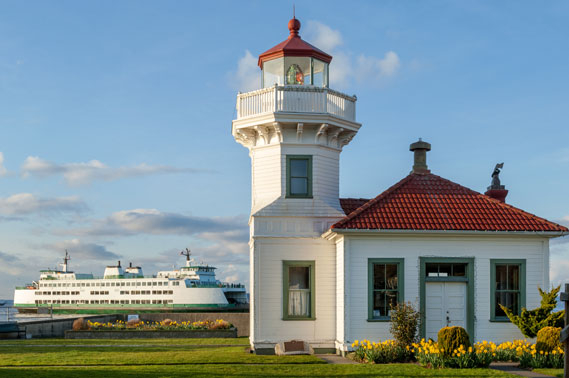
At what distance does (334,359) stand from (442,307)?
340 centimetres

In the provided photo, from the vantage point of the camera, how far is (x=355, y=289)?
1808cm

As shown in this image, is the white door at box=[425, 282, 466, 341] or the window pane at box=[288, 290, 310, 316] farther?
the window pane at box=[288, 290, 310, 316]

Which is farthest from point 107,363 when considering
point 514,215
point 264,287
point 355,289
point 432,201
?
point 514,215

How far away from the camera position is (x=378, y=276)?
18.3 m

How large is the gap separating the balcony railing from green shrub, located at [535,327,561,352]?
8.34 metres

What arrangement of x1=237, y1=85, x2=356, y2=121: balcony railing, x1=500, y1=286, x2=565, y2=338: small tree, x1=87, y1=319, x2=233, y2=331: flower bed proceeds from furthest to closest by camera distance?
x1=87, y1=319, x2=233, y2=331: flower bed, x1=237, y1=85, x2=356, y2=121: balcony railing, x1=500, y1=286, x2=565, y2=338: small tree

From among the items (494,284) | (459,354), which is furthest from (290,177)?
(459,354)

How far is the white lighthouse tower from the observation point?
19.2 metres

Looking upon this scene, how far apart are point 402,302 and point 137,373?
7588mm

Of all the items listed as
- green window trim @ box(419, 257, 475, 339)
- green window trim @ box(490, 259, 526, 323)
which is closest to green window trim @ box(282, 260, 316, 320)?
green window trim @ box(419, 257, 475, 339)

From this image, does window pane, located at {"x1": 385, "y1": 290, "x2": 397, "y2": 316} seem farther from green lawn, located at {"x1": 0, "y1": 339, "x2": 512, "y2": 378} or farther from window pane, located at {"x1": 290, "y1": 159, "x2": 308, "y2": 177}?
window pane, located at {"x1": 290, "y1": 159, "x2": 308, "y2": 177}

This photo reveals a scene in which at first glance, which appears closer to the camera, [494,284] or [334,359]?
[334,359]

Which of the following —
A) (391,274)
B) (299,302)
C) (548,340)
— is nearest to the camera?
(548,340)

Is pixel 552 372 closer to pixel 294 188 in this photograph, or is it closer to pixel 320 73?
pixel 294 188
